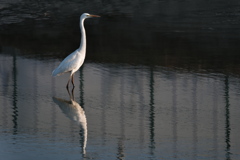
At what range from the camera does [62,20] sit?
87.7 feet

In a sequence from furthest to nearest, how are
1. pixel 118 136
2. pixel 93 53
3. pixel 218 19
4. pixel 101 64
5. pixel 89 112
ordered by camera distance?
pixel 218 19, pixel 93 53, pixel 101 64, pixel 89 112, pixel 118 136

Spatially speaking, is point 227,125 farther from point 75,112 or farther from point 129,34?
point 129,34

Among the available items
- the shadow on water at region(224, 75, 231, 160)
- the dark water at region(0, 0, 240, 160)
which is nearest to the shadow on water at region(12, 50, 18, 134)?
the dark water at region(0, 0, 240, 160)

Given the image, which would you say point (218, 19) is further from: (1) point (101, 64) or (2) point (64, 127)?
(2) point (64, 127)

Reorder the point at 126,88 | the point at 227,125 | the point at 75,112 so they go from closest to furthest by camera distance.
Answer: the point at 227,125
the point at 75,112
the point at 126,88

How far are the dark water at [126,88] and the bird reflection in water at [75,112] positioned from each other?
2cm

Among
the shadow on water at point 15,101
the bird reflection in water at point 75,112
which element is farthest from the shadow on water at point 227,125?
the shadow on water at point 15,101

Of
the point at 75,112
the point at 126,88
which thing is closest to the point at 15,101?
the point at 75,112

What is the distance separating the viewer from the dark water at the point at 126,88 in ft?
33.6

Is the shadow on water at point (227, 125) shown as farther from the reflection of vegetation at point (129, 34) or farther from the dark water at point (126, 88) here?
the reflection of vegetation at point (129, 34)

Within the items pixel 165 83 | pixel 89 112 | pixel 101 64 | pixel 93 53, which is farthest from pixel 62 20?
pixel 89 112

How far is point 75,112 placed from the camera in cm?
1258

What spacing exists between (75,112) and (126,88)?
2249 millimetres

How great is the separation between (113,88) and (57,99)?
132 centimetres
